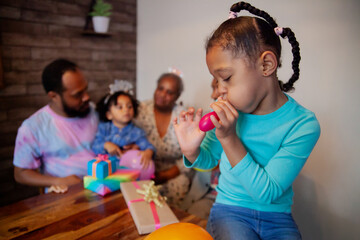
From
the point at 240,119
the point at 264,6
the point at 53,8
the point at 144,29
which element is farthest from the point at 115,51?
the point at 240,119

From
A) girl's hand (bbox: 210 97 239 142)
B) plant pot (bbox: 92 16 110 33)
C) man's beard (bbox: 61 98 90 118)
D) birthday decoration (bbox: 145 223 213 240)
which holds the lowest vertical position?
birthday decoration (bbox: 145 223 213 240)

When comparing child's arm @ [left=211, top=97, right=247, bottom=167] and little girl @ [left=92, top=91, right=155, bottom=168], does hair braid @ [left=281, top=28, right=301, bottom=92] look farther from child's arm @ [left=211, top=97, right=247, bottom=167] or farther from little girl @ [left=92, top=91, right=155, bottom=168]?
little girl @ [left=92, top=91, right=155, bottom=168]

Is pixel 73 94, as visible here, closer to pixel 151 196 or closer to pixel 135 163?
pixel 135 163

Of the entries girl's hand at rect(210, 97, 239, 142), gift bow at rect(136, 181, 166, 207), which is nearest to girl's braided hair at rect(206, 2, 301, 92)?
girl's hand at rect(210, 97, 239, 142)

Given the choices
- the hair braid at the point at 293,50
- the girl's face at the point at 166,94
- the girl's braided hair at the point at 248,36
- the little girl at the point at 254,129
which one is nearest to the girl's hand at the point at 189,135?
the little girl at the point at 254,129

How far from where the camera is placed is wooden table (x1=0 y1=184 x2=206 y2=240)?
0.92 m

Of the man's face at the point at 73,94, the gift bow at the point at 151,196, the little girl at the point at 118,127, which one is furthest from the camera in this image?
the little girl at the point at 118,127

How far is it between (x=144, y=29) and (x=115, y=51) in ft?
1.06

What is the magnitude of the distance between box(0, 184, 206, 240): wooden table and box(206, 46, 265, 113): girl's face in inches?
19.7

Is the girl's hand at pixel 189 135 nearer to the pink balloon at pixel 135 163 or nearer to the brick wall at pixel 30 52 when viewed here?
the pink balloon at pixel 135 163

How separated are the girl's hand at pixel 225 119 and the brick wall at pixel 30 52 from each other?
166 cm

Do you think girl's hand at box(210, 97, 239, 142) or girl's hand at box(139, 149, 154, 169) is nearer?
girl's hand at box(210, 97, 239, 142)

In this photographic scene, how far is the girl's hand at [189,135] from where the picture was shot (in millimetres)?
885

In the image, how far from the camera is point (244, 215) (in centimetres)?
89
